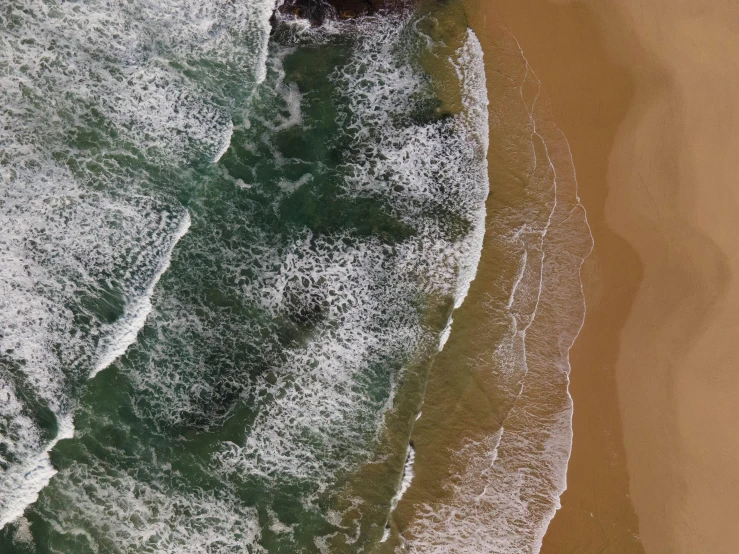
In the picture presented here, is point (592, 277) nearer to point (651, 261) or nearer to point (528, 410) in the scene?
point (651, 261)

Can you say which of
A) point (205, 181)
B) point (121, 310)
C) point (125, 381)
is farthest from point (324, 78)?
point (125, 381)

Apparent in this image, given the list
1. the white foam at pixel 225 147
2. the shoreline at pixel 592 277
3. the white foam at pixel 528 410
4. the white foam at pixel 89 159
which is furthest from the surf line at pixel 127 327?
the shoreline at pixel 592 277

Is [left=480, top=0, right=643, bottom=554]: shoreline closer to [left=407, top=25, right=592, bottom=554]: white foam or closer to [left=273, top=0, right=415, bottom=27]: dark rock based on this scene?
[left=407, top=25, right=592, bottom=554]: white foam

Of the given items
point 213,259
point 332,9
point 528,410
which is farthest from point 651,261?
point 213,259

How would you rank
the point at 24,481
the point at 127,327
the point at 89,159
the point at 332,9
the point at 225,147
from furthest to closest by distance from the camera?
1. the point at 332,9
2. the point at 225,147
3. the point at 89,159
4. the point at 127,327
5. the point at 24,481

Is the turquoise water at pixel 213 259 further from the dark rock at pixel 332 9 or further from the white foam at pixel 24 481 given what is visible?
the dark rock at pixel 332 9
